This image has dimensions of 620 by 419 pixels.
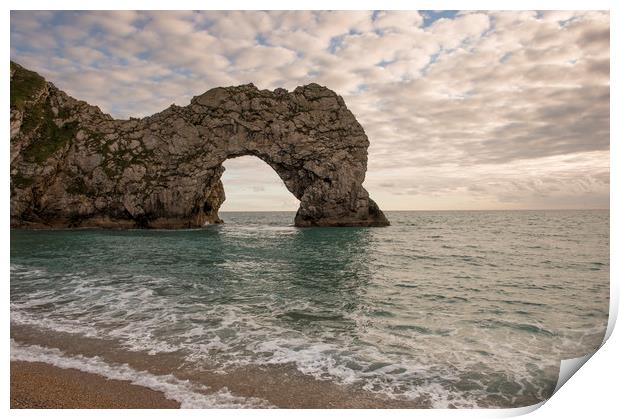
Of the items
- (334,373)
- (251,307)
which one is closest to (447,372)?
(334,373)

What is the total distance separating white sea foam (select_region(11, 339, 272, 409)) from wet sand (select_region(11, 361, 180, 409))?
0.57ft

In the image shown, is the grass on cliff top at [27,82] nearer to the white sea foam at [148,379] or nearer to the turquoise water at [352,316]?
the turquoise water at [352,316]

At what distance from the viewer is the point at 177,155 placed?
2387 inches

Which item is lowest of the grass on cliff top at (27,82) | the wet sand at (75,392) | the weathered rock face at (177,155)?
the wet sand at (75,392)

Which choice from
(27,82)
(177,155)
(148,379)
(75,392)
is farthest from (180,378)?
(27,82)

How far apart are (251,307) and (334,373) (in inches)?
238

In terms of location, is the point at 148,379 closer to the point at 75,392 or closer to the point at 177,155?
the point at 75,392

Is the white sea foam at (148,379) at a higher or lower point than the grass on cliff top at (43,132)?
lower

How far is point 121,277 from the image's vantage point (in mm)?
18906

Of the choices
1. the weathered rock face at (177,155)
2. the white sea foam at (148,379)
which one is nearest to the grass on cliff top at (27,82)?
the weathered rock face at (177,155)

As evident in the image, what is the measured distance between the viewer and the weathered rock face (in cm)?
5491

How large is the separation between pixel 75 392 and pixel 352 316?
26.9ft

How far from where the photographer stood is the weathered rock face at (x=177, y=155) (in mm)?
54906

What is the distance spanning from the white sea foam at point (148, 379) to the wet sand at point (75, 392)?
0.57 ft
